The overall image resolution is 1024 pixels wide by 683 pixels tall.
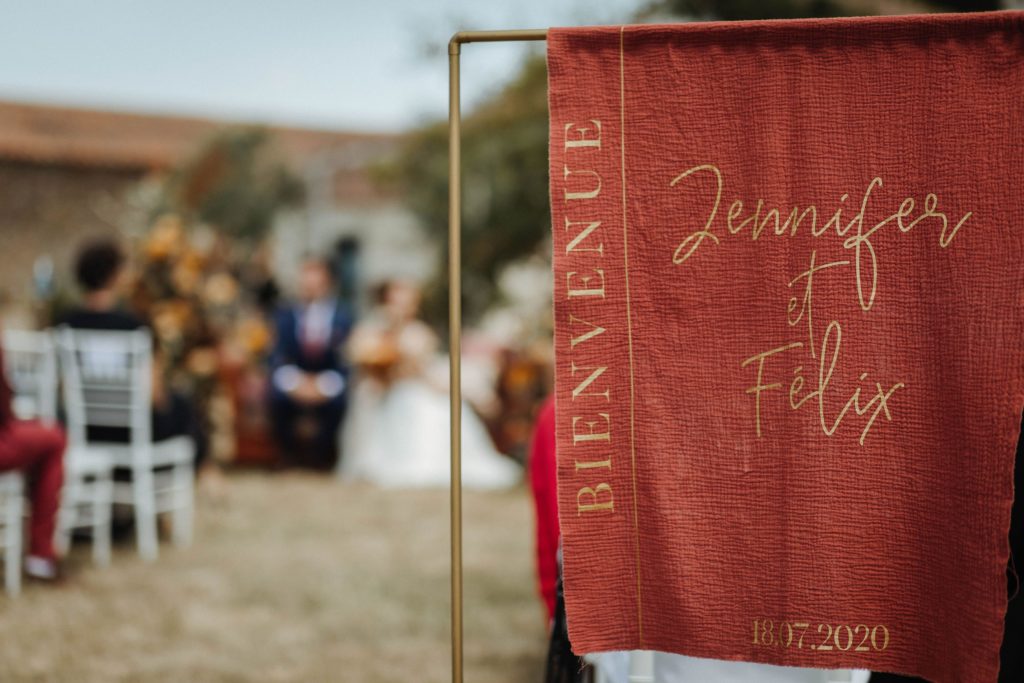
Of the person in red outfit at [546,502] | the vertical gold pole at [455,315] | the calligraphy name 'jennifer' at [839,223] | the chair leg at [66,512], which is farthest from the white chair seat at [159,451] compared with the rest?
the calligraphy name 'jennifer' at [839,223]

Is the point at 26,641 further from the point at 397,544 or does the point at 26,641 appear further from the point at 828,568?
the point at 828,568

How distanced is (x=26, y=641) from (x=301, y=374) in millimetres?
4235

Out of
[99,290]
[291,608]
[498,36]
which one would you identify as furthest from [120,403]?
[498,36]

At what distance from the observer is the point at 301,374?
7.72m

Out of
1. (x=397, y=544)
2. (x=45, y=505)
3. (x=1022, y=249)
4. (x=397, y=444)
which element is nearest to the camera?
(x=1022, y=249)

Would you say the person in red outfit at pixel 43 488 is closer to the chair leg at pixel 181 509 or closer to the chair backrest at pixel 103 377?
the chair backrest at pixel 103 377

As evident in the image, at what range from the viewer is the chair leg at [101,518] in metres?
4.81

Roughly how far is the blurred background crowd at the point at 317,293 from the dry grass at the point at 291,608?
0.02 meters

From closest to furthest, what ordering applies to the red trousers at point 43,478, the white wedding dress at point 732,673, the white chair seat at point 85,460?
1. the white wedding dress at point 732,673
2. the red trousers at point 43,478
3. the white chair seat at point 85,460

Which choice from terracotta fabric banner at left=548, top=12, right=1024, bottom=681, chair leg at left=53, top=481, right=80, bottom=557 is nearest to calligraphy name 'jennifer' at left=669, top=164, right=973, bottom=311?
terracotta fabric banner at left=548, top=12, right=1024, bottom=681

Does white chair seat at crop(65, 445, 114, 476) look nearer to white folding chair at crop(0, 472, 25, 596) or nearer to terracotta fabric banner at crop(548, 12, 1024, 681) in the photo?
white folding chair at crop(0, 472, 25, 596)

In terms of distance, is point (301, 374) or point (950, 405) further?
point (301, 374)

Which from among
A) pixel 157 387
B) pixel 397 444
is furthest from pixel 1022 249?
pixel 397 444

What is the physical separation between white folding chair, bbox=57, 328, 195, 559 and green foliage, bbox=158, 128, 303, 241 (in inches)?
473
